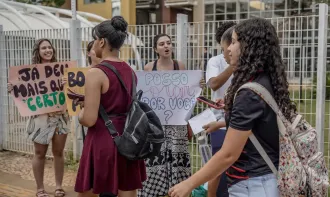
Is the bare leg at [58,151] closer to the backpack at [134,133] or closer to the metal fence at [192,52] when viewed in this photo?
the metal fence at [192,52]

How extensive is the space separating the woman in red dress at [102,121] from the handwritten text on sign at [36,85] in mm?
1890

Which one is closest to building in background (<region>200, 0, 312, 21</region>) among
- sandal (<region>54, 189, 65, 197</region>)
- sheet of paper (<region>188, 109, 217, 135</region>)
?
sandal (<region>54, 189, 65, 197</region>)

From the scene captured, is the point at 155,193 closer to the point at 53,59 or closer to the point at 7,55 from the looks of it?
the point at 53,59

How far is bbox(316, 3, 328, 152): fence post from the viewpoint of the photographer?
4277mm

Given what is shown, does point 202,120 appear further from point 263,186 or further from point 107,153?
point 263,186

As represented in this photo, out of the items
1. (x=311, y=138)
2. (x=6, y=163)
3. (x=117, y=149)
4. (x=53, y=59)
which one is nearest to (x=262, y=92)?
(x=311, y=138)

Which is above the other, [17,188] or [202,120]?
[202,120]

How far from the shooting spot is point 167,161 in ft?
14.1

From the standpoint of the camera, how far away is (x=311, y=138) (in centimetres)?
197

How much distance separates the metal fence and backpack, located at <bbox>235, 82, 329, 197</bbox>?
103 inches

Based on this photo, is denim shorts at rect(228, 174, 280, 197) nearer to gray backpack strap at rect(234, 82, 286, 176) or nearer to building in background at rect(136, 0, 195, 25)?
gray backpack strap at rect(234, 82, 286, 176)

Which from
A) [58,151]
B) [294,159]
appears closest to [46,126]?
[58,151]

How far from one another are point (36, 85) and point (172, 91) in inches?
69.0

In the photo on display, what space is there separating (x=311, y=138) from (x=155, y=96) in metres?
2.58
